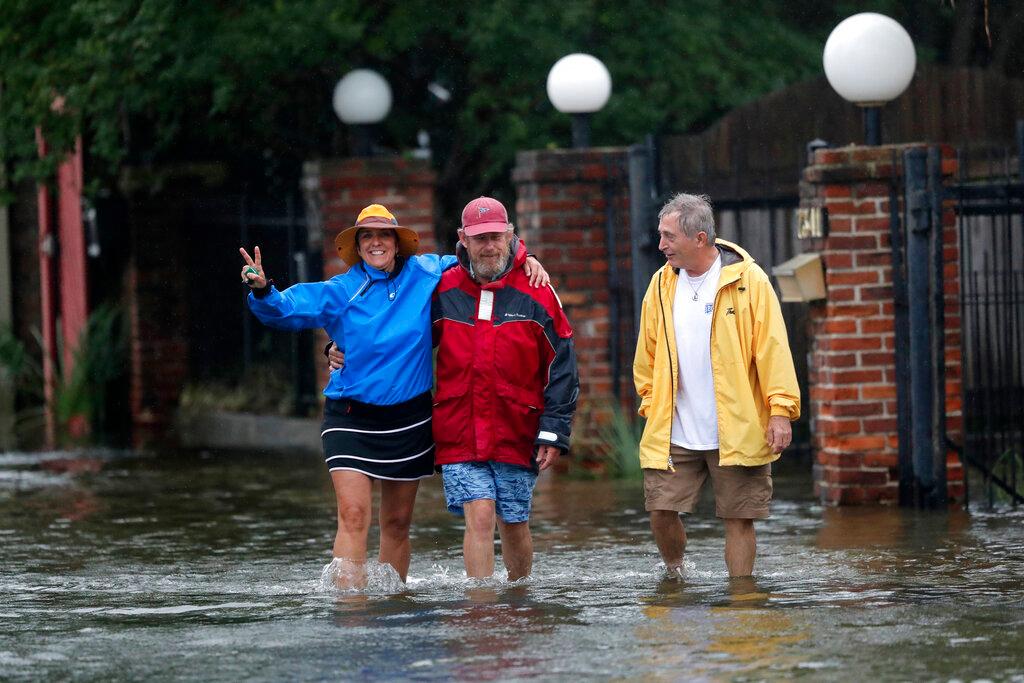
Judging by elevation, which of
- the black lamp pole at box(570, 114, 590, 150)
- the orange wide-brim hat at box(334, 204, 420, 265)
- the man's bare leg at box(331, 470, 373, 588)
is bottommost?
the man's bare leg at box(331, 470, 373, 588)

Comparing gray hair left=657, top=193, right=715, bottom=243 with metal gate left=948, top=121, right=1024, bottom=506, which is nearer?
gray hair left=657, top=193, right=715, bottom=243

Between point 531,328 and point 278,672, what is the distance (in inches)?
79.4

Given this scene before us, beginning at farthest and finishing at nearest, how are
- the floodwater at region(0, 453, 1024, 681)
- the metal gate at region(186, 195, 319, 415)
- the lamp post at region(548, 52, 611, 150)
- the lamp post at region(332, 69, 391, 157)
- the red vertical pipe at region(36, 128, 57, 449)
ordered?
the red vertical pipe at region(36, 128, 57, 449) → the metal gate at region(186, 195, 319, 415) → the lamp post at region(332, 69, 391, 157) → the lamp post at region(548, 52, 611, 150) → the floodwater at region(0, 453, 1024, 681)

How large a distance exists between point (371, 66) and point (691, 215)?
843 cm

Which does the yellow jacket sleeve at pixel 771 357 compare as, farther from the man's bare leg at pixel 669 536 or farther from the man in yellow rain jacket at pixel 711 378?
the man's bare leg at pixel 669 536

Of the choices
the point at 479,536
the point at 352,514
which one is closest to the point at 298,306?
the point at 352,514

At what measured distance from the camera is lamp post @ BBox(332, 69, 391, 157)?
14289mm

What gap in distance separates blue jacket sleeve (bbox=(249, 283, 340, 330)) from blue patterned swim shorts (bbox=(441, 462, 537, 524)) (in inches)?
29.4

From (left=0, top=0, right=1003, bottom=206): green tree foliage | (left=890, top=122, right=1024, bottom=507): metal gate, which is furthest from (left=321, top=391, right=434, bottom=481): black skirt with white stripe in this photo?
(left=0, top=0, right=1003, bottom=206): green tree foliage

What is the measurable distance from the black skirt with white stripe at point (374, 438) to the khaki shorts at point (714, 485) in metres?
0.91

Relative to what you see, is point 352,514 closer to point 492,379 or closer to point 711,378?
point 492,379

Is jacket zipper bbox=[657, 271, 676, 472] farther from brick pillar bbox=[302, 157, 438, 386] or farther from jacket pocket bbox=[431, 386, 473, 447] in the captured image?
brick pillar bbox=[302, 157, 438, 386]

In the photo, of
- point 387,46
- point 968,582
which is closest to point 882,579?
point 968,582

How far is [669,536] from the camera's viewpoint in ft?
25.8
